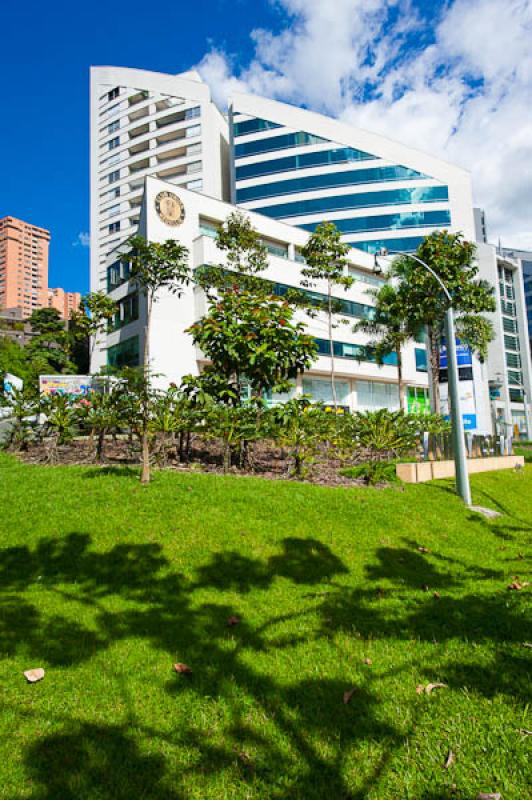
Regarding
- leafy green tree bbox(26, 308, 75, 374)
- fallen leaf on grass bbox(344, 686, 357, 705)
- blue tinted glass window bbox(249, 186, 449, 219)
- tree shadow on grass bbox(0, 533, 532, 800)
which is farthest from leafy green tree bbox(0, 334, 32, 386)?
fallen leaf on grass bbox(344, 686, 357, 705)

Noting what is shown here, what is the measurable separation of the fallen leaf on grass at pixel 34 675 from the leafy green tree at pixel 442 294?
21.4 meters

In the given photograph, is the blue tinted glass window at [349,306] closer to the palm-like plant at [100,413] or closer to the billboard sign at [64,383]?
the billboard sign at [64,383]

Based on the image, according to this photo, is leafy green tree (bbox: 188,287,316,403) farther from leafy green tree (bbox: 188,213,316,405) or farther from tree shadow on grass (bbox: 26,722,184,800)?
tree shadow on grass (bbox: 26,722,184,800)

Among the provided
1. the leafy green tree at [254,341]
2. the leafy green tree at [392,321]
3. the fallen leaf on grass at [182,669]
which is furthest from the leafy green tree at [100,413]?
the leafy green tree at [392,321]

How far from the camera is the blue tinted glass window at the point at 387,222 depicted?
49.6 m

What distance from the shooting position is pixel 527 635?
163 inches

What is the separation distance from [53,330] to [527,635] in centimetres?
5604

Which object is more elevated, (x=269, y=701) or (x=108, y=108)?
(x=108, y=108)

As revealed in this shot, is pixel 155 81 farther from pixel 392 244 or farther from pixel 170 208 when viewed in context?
pixel 170 208

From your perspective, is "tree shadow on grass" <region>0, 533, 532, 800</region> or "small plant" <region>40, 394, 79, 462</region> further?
"small plant" <region>40, 394, 79, 462</region>

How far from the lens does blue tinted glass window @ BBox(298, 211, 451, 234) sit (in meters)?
49.6

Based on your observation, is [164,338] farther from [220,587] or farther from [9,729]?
[9,729]

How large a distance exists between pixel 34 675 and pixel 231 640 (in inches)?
60.3

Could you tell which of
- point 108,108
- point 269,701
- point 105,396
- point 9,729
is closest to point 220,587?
point 269,701
